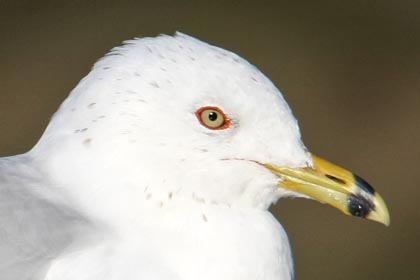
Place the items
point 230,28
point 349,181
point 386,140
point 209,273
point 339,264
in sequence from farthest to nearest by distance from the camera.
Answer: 1. point 230,28
2. point 386,140
3. point 339,264
4. point 349,181
5. point 209,273

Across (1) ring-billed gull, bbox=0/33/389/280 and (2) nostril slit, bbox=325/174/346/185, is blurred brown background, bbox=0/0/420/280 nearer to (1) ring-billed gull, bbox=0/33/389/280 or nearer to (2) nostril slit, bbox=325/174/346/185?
(2) nostril slit, bbox=325/174/346/185

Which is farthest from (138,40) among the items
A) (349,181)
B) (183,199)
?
(349,181)

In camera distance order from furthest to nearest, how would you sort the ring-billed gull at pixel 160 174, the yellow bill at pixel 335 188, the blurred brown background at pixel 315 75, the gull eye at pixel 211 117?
1. the blurred brown background at pixel 315 75
2. the yellow bill at pixel 335 188
3. the gull eye at pixel 211 117
4. the ring-billed gull at pixel 160 174

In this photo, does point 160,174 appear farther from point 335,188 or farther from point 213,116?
point 335,188

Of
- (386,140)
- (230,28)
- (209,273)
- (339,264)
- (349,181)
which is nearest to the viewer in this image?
(209,273)

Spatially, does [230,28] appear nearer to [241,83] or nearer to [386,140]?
[386,140]

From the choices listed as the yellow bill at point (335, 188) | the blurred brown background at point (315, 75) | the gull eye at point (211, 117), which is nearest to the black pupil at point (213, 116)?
the gull eye at point (211, 117)

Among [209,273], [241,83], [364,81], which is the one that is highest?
[241,83]

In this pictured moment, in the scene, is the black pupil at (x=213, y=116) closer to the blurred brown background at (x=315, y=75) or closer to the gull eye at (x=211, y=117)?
the gull eye at (x=211, y=117)
